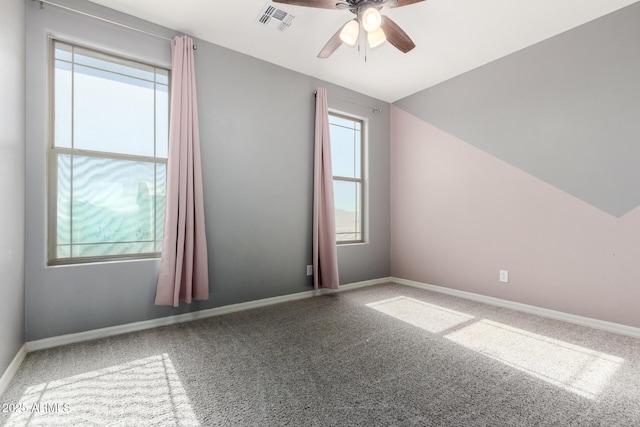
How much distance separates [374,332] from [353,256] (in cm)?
160

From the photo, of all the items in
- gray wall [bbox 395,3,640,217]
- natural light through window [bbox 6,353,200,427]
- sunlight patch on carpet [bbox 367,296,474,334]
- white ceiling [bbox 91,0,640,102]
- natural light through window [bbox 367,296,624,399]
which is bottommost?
sunlight patch on carpet [bbox 367,296,474,334]

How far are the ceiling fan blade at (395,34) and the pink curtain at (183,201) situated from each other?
5.59 feet

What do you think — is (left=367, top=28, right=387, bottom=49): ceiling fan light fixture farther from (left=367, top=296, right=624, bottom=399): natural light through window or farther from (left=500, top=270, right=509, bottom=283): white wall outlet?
(left=500, top=270, right=509, bottom=283): white wall outlet

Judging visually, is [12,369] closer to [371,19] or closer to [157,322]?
[157,322]

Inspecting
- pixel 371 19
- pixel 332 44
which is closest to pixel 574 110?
pixel 371 19

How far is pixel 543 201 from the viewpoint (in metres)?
2.89

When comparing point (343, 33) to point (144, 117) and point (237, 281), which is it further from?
point (237, 281)

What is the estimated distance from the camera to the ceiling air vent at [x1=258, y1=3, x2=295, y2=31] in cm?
241

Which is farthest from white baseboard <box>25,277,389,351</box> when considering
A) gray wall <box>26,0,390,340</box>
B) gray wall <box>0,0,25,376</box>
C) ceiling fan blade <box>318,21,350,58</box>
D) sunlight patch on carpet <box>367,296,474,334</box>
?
ceiling fan blade <box>318,21,350,58</box>

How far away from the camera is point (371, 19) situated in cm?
203

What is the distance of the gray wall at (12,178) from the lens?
1678 mm

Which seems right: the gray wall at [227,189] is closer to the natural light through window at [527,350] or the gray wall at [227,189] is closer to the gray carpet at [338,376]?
the gray carpet at [338,376]

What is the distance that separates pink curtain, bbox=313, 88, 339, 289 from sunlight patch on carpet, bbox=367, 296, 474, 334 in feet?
2.12

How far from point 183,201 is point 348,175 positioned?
2260 millimetres
